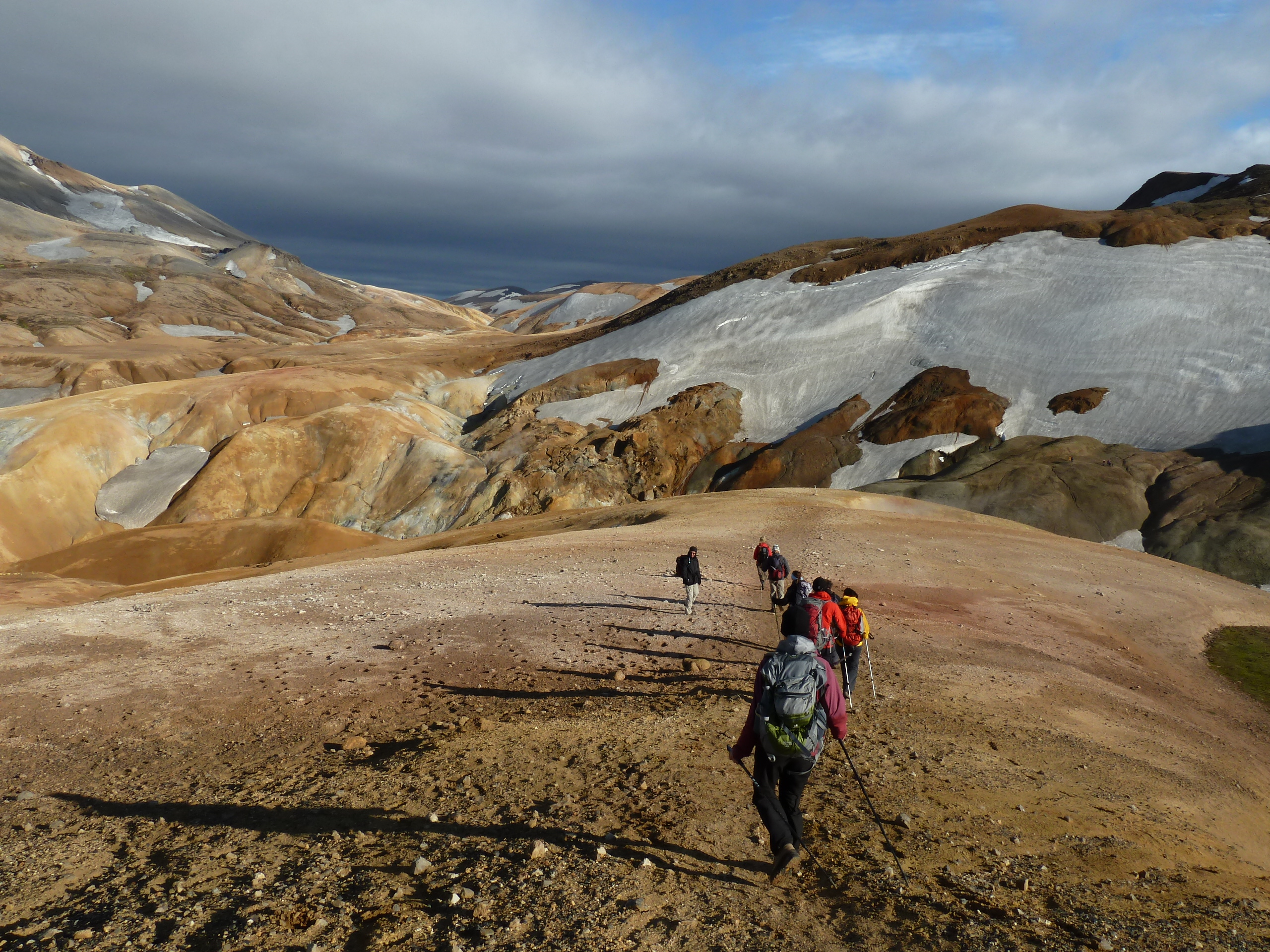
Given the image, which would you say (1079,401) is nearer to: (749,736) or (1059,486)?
(1059,486)

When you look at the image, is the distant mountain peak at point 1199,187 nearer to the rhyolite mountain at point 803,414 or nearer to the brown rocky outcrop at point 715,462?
the rhyolite mountain at point 803,414

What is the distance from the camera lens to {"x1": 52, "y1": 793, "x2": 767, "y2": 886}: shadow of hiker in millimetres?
6559

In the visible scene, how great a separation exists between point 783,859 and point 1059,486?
4535 cm

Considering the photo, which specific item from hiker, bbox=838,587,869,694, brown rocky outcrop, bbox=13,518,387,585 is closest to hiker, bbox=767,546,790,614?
hiker, bbox=838,587,869,694

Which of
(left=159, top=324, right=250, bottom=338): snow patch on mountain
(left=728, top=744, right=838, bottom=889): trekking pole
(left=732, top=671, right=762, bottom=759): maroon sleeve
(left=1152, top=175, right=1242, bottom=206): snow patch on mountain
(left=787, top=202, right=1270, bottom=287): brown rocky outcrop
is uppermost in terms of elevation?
(left=1152, top=175, right=1242, bottom=206): snow patch on mountain

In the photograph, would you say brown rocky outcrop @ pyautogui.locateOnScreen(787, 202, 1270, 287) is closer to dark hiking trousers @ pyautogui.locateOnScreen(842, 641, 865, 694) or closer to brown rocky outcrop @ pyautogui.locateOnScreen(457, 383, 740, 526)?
brown rocky outcrop @ pyautogui.locateOnScreen(457, 383, 740, 526)

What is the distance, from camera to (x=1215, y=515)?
130ft

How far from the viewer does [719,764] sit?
8.65 m

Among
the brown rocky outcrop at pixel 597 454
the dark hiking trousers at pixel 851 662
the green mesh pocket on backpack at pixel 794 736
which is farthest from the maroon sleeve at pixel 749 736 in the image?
the brown rocky outcrop at pixel 597 454

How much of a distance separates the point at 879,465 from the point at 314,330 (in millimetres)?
→ 169654

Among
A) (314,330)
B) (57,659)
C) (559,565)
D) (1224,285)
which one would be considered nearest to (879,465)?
(1224,285)

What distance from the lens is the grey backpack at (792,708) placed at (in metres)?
5.95

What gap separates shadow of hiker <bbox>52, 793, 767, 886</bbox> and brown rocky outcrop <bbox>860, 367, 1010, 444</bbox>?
53.5 m

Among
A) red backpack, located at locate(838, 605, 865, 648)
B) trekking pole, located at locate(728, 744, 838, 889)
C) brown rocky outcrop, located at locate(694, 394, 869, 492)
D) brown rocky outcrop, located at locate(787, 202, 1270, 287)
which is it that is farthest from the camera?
brown rocky outcrop, located at locate(787, 202, 1270, 287)
